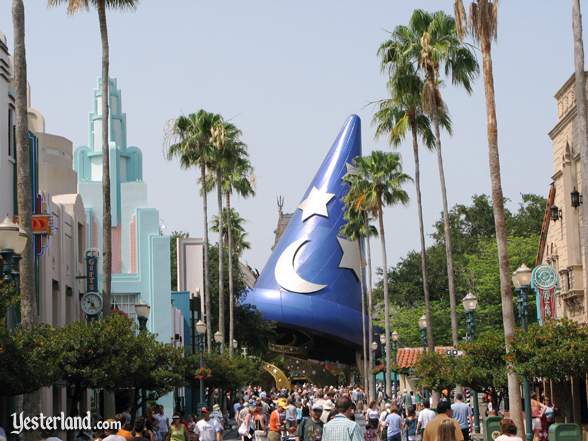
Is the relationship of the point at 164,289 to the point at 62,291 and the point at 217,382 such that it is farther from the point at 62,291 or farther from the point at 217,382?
the point at 62,291

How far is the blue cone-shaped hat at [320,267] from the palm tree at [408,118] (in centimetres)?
5151

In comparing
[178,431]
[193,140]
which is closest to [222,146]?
[193,140]

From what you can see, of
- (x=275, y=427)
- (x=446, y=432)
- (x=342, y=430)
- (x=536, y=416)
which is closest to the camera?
(x=446, y=432)

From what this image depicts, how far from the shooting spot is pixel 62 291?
3791 cm

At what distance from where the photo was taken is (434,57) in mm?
40906

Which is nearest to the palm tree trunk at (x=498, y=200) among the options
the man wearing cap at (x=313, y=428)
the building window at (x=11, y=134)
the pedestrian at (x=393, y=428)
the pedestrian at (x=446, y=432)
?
the pedestrian at (x=393, y=428)

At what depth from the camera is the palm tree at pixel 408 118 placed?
43.2 meters

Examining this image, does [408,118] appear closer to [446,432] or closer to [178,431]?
[178,431]

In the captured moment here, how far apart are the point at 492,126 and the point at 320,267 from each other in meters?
77.9

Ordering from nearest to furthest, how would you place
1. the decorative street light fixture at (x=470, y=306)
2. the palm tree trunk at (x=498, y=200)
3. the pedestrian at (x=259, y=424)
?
the palm tree trunk at (x=498, y=200) → the pedestrian at (x=259, y=424) → the decorative street light fixture at (x=470, y=306)

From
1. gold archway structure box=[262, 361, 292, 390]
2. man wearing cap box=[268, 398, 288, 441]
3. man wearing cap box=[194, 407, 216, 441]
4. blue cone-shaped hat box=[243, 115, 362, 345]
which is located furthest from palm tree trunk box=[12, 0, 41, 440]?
blue cone-shaped hat box=[243, 115, 362, 345]

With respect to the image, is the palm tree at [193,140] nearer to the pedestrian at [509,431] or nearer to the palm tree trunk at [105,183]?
the palm tree trunk at [105,183]

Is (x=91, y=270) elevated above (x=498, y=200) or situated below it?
above

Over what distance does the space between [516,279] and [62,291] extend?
688 inches
